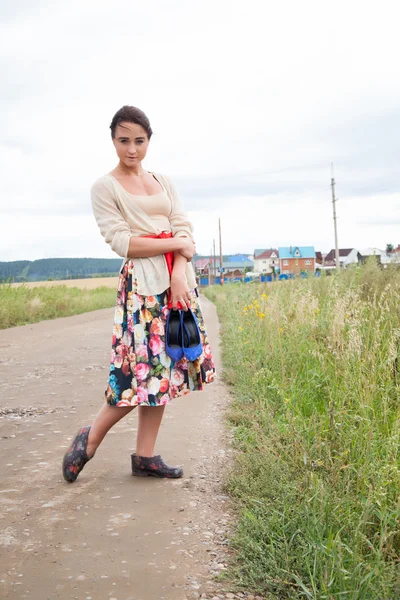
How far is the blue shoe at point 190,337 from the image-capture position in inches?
130

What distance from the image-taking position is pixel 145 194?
3.43 m

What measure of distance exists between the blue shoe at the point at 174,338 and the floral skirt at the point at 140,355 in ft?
0.12

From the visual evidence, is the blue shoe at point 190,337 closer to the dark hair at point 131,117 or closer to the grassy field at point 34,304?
the dark hair at point 131,117

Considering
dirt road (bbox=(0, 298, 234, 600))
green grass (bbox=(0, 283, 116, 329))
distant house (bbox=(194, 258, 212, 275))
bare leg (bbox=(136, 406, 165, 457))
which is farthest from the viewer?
distant house (bbox=(194, 258, 212, 275))

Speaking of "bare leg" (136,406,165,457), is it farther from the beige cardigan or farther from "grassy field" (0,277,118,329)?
"grassy field" (0,277,118,329)

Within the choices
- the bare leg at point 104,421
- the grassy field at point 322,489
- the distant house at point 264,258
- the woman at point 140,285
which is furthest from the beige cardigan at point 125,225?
the distant house at point 264,258

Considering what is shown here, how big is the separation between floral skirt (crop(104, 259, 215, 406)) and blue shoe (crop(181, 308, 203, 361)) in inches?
4.3

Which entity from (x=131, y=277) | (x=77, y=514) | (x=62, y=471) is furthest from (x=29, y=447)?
(x=131, y=277)

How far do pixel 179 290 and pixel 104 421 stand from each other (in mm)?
833

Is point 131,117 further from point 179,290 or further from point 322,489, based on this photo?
point 322,489

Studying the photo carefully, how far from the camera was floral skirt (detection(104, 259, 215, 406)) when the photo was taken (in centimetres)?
328

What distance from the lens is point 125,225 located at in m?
3.33

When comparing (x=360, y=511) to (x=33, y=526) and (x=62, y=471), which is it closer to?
(x=33, y=526)

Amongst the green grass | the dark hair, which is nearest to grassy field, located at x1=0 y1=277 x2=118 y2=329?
the green grass
